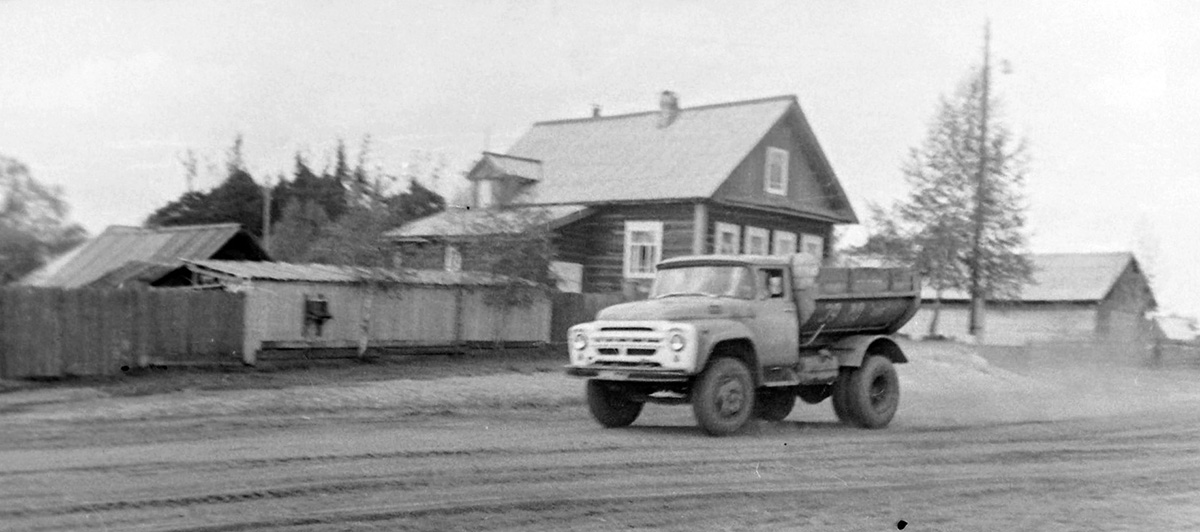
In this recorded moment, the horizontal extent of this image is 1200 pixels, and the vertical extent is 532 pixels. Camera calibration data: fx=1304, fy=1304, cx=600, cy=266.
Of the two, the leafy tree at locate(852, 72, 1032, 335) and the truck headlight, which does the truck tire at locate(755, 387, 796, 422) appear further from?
the leafy tree at locate(852, 72, 1032, 335)

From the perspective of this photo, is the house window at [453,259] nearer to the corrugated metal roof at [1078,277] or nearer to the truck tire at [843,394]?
the truck tire at [843,394]

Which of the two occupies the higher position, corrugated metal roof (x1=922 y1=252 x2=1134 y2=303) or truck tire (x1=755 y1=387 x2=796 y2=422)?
corrugated metal roof (x1=922 y1=252 x2=1134 y2=303)

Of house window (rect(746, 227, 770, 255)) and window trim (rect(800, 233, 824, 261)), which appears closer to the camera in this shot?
house window (rect(746, 227, 770, 255))

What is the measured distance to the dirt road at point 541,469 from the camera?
973cm

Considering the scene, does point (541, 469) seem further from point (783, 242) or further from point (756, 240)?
point (783, 242)

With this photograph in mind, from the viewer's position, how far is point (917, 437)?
54.1 feet

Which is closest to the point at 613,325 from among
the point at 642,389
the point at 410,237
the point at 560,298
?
the point at 642,389

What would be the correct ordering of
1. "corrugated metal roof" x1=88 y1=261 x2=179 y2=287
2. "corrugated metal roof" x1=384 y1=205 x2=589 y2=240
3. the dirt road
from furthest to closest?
1. "corrugated metal roof" x1=384 y1=205 x2=589 y2=240
2. "corrugated metal roof" x1=88 y1=261 x2=179 y2=287
3. the dirt road

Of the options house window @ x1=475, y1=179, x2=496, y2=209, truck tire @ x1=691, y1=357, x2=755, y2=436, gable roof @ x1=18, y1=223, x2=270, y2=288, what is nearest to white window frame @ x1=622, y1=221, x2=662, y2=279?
house window @ x1=475, y1=179, x2=496, y2=209

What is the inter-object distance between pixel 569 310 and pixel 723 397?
47.6 feet

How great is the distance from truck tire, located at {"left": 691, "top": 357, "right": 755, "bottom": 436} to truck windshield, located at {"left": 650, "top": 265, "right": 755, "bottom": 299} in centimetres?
94

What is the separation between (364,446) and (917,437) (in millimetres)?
7095

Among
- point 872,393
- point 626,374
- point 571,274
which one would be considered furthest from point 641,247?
point 626,374

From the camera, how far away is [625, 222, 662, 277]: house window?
3519 centimetres
